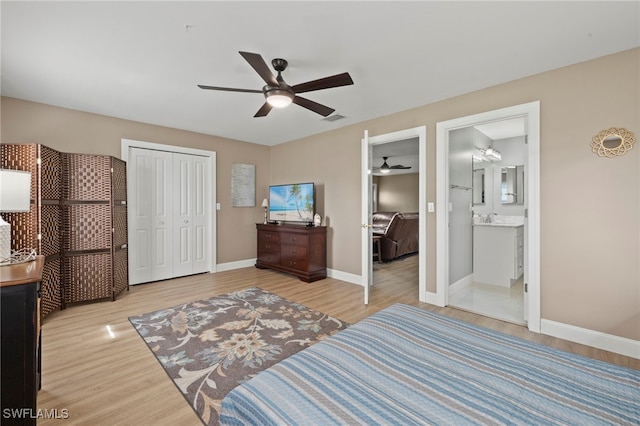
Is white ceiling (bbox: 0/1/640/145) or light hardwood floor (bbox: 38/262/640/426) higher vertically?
white ceiling (bbox: 0/1/640/145)

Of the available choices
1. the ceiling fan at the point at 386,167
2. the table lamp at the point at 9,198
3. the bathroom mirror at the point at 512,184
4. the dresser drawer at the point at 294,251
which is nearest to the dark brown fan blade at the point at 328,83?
the table lamp at the point at 9,198

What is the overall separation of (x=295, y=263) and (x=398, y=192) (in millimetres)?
6209

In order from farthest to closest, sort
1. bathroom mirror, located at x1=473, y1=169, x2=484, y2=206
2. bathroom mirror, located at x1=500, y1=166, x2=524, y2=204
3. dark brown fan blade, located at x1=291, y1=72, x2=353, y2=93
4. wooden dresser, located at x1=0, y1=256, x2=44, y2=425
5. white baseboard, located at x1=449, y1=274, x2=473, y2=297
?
bathroom mirror, located at x1=473, y1=169, x2=484, y2=206 < bathroom mirror, located at x1=500, y1=166, x2=524, y2=204 < white baseboard, located at x1=449, y1=274, x2=473, y2=297 < dark brown fan blade, located at x1=291, y1=72, x2=353, y2=93 < wooden dresser, located at x1=0, y1=256, x2=44, y2=425

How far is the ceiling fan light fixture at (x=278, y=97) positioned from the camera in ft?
7.79

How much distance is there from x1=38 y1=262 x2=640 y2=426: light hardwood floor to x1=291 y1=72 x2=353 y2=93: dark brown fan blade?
227 cm

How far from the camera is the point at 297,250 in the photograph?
178 inches

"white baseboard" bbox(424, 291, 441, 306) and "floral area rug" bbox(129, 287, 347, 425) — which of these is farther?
"white baseboard" bbox(424, 291, 441, 306)

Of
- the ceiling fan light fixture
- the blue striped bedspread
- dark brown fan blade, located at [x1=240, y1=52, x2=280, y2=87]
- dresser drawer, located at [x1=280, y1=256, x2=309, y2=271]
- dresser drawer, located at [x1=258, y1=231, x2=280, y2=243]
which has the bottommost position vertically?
dresser drawer, located at [x1=280, y1=256, x2=309, y2=271]

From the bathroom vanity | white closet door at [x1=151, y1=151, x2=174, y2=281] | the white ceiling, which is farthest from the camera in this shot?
→ white closet door at [x1=151, y1=151, x2=174, y2=281]

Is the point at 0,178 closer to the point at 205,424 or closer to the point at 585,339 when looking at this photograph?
the point at 205,424

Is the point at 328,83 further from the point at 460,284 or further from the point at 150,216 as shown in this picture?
the point at 150,216

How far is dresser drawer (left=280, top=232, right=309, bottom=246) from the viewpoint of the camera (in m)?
4.41

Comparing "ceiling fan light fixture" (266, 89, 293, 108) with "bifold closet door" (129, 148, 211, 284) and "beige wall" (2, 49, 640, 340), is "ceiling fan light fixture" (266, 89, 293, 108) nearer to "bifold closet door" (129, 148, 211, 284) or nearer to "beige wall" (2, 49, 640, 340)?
"beige wall" (2, 49, 640, 340)

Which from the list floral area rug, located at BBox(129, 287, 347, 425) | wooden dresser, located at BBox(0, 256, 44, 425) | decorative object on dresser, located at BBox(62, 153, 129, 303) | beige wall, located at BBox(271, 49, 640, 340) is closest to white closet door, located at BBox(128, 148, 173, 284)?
decorative object on dresser, located at BBox(62, 153, 129, 303)
